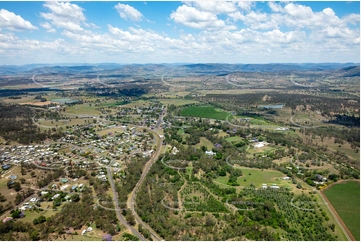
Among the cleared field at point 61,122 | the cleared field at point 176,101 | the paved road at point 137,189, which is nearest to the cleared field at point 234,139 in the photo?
the paved road at point 137,189

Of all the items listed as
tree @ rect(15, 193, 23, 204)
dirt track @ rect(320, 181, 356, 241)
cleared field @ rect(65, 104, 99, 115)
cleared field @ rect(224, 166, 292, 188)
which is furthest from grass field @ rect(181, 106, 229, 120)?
tree @ rect(15, 193, 23, 204)

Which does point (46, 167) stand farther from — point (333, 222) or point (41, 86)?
point (41, 86)

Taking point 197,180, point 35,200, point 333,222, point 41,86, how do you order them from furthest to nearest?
point 41,86, point 197,180, point 35,200, point 333,222

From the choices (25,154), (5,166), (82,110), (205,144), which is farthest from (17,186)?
(82,110)

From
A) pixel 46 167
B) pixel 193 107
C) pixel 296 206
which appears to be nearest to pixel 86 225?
pixel 46 167

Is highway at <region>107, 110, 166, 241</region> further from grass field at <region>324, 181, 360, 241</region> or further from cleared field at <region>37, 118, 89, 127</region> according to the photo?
cleared field at <region>37, 118, 89, 127</region>

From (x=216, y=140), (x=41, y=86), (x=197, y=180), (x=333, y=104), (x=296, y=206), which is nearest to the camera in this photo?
(x=296, y=206)

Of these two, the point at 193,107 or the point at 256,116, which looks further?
the point at 193,107

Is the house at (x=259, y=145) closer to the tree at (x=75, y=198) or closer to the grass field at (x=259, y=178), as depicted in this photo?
the grass field at (x=259, y=178)
